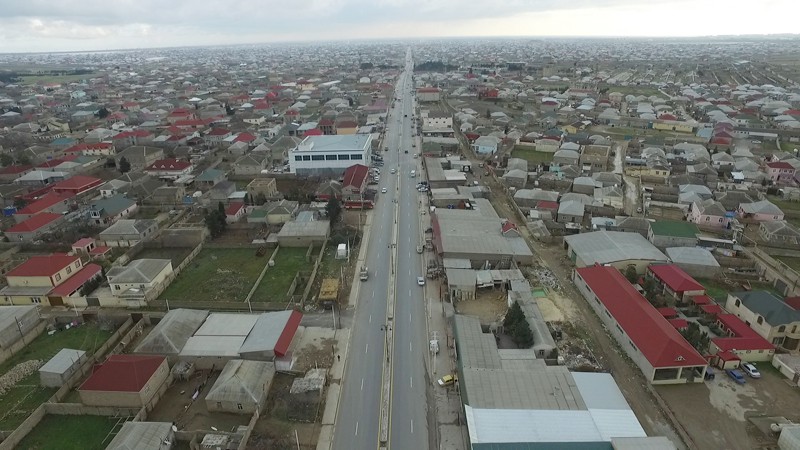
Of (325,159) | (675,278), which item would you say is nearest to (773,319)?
(675,278)

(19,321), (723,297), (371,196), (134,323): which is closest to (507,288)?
(723,297)

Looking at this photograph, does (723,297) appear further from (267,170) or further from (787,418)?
(267,170)

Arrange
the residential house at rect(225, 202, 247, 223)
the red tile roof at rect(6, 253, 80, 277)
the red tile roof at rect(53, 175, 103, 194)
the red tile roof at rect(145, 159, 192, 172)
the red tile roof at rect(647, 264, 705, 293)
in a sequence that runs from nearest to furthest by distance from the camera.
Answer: the red tile roof at rect(647, 264, 705, 293)
the red tile roof at rect(6, 253, 80, 277)
the residential house at rect(225, 202, 247, 223)
the red tile roof at rect(53, 175, 103, 194)
the red tile roof at rect(145, 159, 192, 172)

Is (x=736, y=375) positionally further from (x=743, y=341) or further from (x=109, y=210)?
(x=109, y=210)

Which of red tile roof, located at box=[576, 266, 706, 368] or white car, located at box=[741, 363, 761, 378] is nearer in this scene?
red tile roof, located at box=[576, 266, 706, 368]

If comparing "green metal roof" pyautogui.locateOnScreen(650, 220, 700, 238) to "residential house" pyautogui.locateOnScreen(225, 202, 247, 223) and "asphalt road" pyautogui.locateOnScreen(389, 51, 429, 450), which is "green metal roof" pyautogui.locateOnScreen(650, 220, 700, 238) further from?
"residential house" pyautogui.locateOnScreen(225, 202, 247, 223)

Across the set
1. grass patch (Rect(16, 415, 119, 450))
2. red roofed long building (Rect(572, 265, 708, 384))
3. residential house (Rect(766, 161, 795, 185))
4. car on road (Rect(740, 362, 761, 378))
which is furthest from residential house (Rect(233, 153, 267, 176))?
residential house (Rect(766, 161, 795, 185))

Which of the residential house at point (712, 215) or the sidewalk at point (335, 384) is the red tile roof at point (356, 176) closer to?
the sidewalk at point (335, 384)
